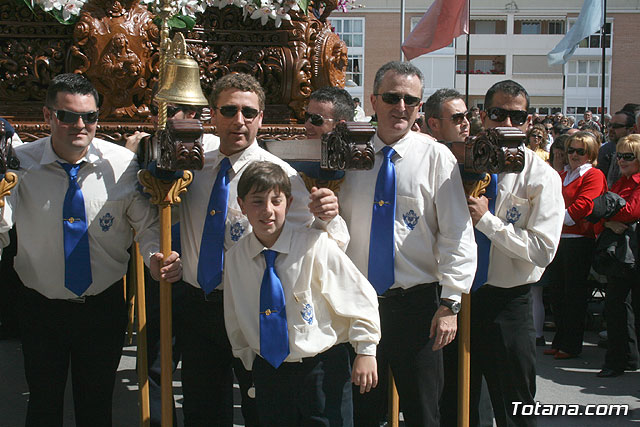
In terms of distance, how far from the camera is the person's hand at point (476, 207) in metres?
3.84

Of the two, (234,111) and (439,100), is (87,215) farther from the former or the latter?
(439,100)

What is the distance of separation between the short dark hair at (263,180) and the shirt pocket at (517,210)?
53.9 inches

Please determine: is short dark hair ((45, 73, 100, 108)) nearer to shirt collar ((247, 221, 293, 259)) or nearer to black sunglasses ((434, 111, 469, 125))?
shirt collar ((247, 221, 293, 259))

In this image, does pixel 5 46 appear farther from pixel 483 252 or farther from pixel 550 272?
pixel 550 272

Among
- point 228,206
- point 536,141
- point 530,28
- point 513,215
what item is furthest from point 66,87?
point 530,28

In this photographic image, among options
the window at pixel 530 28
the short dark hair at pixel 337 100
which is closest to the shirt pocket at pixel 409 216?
the short dark hair at pixel 337 100

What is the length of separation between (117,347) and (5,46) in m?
2.53

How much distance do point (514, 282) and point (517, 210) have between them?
39cm

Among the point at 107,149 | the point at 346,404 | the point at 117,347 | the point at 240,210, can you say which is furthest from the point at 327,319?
the point at 107,149

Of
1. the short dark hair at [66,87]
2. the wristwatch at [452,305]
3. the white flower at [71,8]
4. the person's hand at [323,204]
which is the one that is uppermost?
the white flower at [71,8]

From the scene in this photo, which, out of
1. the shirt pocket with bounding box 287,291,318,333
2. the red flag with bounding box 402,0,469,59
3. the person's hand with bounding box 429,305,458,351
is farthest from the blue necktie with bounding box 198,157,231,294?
the red flag with bounding box 402,0,469,59

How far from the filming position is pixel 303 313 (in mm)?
3256

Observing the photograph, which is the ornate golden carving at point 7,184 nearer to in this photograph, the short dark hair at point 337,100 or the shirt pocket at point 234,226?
the shirt pocket at point 234,226

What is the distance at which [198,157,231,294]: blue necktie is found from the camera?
11.6ft
